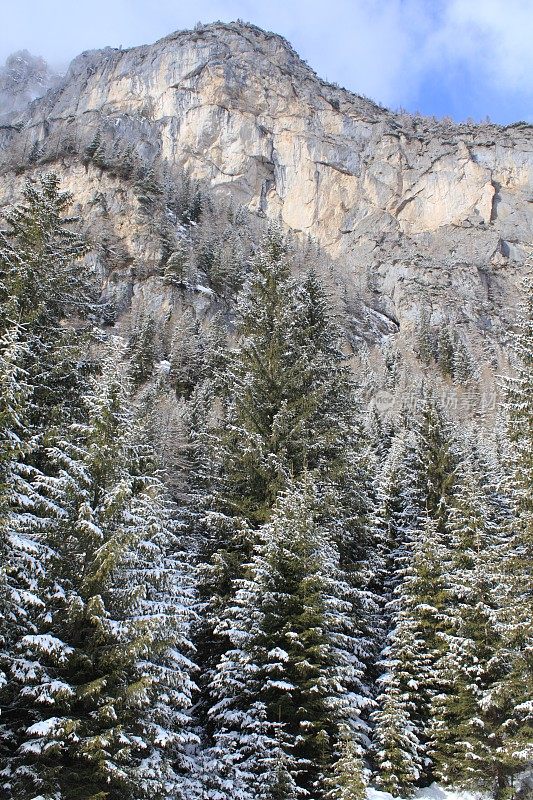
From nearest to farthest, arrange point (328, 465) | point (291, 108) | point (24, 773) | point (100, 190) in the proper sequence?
point (24, 773), point (328, 465), point (100, 190), point (291, 108)

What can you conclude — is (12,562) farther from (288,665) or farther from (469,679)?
(469,679)

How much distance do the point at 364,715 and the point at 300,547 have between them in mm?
6482

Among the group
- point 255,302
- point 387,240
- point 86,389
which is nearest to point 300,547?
point 86,389

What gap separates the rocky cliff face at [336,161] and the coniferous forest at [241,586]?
3822 inches

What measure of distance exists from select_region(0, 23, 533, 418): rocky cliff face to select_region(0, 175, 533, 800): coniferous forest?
3822 inches

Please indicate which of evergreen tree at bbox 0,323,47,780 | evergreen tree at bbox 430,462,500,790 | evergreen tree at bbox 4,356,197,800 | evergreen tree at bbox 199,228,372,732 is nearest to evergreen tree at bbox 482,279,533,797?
evergreen tree at bbox 430,462,500,790

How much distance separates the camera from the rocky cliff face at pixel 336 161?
414 ft

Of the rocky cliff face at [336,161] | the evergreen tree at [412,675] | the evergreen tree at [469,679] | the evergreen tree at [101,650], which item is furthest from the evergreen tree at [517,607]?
the rocky cliff face at [336,161]

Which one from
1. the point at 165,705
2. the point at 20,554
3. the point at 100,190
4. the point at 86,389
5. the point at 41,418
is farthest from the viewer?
the point at 100,190

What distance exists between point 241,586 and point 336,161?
149696mm

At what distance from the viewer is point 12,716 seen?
9.16 meters

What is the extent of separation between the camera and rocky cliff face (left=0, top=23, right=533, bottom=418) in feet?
414

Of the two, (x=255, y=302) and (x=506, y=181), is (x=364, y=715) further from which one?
(x=506, y=181)

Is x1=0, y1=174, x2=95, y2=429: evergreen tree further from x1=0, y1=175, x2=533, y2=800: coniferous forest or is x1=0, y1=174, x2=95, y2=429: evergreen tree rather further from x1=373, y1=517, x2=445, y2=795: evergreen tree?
x1=373, y1=517, x2=445, y2=795: evergreen tree
